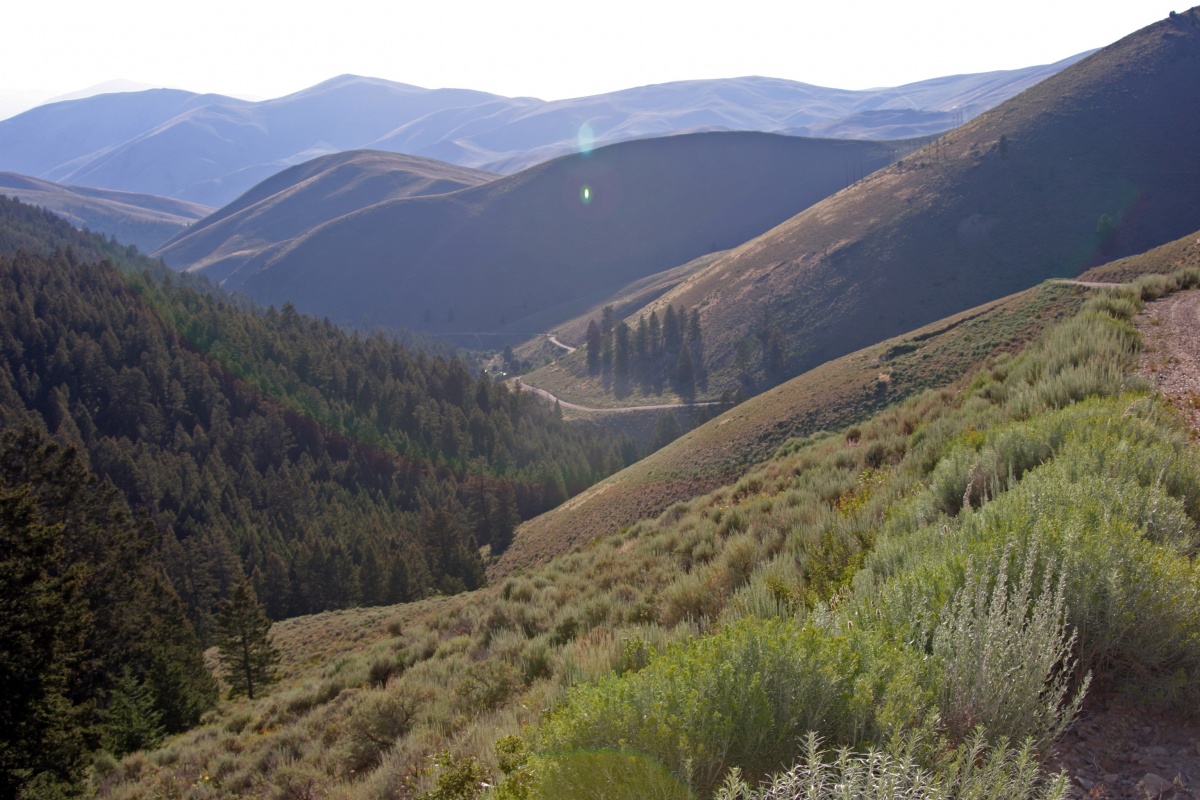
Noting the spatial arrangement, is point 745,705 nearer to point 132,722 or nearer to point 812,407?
point 132,722

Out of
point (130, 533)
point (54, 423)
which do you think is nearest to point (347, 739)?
point (130, 533)

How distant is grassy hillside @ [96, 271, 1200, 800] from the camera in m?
3.25

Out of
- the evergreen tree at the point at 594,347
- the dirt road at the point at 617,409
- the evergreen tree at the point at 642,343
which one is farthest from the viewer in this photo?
the evergreen tree at the point at 594,347

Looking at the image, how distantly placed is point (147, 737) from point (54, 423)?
8913cm

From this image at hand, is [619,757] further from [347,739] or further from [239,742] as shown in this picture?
[239,742]

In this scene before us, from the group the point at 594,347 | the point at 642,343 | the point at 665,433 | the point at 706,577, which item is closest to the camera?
the point at 706,577

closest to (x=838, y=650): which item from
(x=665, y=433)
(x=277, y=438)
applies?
(x=665, y=433)

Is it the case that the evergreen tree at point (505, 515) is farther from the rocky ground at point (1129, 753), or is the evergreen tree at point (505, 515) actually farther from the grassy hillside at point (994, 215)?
the rocky ground at point (1129, 753)

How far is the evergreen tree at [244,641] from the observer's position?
24.8 m

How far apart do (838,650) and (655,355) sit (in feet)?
339

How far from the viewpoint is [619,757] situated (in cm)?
322

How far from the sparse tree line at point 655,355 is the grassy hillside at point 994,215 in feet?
10.5

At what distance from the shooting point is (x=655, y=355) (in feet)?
349

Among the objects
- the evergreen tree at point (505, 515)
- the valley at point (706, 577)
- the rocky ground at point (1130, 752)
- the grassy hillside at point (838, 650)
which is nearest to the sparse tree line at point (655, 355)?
the valley at point (706, 577)
